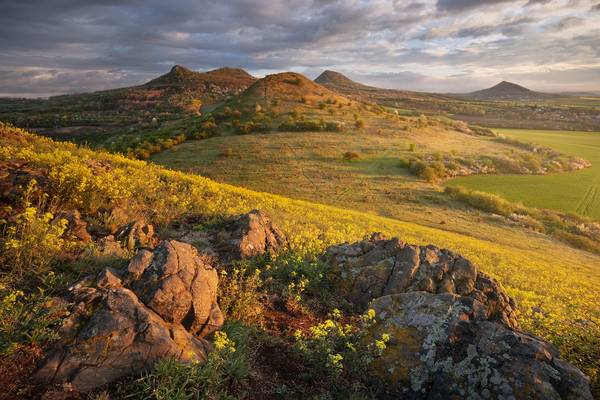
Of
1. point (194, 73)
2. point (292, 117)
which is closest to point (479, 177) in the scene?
point (292, 117)

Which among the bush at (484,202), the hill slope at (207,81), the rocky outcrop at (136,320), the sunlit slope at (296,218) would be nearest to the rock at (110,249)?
the rocky outcrop at (136,320)

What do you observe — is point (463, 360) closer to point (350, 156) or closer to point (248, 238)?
point (248, 238)

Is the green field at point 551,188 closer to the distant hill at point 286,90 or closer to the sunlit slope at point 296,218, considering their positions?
the sunlit slope at point 296,218

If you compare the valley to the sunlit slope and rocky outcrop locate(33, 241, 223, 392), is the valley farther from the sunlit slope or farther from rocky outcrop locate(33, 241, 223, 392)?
rocky outcrop locate(33, 241, 223, 392)

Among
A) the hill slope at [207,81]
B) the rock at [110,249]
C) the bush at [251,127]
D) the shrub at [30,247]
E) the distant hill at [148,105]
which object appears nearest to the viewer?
the shrub at [30,247]

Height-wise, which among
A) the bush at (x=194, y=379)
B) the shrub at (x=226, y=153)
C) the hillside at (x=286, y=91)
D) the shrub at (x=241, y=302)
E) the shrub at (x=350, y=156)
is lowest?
the shrub at (x=350, y=156)

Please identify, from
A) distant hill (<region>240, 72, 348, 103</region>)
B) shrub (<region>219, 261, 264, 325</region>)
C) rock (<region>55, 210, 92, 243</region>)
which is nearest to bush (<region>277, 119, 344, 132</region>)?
distant hill (<region>240, 72, 348, 103</region>)

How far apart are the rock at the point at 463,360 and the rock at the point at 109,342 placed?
124 inches

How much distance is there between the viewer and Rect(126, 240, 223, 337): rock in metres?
6.26

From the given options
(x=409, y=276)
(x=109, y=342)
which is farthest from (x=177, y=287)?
(x=409, y=276)

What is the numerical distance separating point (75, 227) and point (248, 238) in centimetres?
435

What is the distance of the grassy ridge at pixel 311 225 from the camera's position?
1074 cm

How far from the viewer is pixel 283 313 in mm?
8508

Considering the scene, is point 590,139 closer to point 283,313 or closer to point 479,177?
point 479,177
